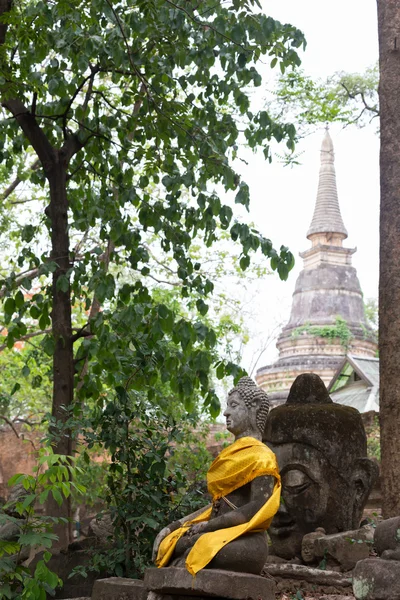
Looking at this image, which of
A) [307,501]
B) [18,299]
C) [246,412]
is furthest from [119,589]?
[18,299]

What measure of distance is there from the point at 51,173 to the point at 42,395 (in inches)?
446

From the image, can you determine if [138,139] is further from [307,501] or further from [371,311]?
[371,311]

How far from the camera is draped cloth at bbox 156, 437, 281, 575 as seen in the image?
4199 mm

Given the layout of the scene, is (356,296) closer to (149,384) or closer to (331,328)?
(331,328)

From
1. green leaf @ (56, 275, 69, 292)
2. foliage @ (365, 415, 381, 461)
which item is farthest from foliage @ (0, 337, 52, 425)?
green leaf @ (56, 275, 69, 292)

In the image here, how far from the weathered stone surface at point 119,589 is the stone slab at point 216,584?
796 mm

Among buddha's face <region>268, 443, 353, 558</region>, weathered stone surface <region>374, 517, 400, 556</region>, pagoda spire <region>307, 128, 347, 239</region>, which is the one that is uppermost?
pagoda spire <region>307, 128, 347, 239</region>

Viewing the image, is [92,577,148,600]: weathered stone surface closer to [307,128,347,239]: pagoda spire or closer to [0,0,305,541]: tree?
[0,0,305,541]: tree

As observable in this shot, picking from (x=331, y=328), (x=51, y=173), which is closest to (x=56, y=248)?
(x=51, y=173)

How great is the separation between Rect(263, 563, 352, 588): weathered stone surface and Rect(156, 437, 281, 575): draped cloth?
139 cm

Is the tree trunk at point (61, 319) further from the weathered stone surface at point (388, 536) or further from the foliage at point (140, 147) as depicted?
the weathered stone surface at point (388, 536)

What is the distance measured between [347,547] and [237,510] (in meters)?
1.73

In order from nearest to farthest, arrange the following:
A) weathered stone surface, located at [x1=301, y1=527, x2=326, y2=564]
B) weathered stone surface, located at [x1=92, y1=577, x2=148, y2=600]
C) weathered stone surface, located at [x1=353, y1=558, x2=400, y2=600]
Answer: weathered stone surface, located at [x1=353, y1=558, x2=400, y2=600] → weathered stone surface, located at [x1=92, y1=577, x2=148, y2=600] → weathered stone surface, located at [x1=301, y1=527, x2=326, y2=564]

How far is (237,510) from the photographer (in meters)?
4.31
